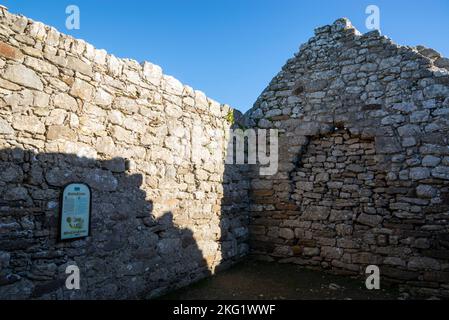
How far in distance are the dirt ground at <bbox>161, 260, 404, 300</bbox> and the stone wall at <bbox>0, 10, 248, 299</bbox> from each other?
9.4 inches

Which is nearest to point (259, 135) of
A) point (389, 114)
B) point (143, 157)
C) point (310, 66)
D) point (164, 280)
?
point (310, 66)

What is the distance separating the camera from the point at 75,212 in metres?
3.33

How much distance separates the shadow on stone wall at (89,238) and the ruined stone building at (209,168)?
0.04 feet

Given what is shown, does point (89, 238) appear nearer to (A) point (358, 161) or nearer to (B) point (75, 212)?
(B) point (75, 212)

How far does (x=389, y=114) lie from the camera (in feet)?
17.7

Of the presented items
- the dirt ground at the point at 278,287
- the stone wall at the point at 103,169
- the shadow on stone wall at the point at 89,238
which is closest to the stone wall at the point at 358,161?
the dirt ground at the point at 278,287

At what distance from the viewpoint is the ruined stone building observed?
306 cm

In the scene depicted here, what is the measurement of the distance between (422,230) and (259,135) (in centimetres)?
321

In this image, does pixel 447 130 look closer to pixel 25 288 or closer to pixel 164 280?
pixel 164 280

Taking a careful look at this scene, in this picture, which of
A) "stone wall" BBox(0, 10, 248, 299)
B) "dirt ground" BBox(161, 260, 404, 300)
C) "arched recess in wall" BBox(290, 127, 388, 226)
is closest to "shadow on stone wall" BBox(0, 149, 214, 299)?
"stone wall" BBox(0, 10, 248, 299)

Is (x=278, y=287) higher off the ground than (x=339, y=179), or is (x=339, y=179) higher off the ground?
(x=339, y=179)

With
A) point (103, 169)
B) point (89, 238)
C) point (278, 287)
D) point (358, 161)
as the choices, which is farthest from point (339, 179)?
point (89, 238)

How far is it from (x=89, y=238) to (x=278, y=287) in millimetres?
2908

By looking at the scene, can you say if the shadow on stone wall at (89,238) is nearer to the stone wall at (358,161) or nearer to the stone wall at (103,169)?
the stone wall at (103,169)
